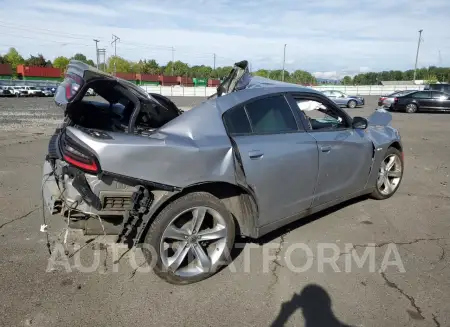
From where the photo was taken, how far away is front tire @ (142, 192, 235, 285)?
9.81ft

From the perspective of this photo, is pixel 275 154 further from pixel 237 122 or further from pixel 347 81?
pixel 347 81

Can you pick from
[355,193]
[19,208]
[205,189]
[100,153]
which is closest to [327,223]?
[355,193]

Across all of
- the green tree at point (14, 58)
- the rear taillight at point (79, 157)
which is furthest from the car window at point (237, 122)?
the green tree at point (14, 58)

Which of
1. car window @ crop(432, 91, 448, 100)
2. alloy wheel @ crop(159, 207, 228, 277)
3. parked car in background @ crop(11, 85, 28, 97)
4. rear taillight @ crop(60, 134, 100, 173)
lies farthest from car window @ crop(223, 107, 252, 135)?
parked car in background @ crop(11, 85, 28, 97)

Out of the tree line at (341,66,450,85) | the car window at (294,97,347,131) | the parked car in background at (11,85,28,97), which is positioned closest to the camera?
the car window at (294,97,347,131)

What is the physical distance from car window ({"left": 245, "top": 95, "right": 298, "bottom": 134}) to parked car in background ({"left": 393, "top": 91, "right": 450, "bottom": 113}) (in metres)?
22.2

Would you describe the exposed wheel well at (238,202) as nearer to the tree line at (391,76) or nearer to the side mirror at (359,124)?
the side mirror at (359,124)

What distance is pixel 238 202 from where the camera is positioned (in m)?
3.43

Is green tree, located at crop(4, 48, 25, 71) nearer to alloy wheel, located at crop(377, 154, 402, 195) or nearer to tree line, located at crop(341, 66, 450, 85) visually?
tree line, located at crop(341, 66, 450, 85)

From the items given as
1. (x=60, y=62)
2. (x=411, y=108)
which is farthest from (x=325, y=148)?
(x=60, y=62)

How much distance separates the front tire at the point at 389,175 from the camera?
509 centimetres

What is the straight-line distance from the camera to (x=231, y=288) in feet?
10.4

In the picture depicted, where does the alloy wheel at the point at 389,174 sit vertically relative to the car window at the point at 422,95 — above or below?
below

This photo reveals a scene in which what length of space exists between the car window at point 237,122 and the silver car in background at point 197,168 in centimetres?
1
